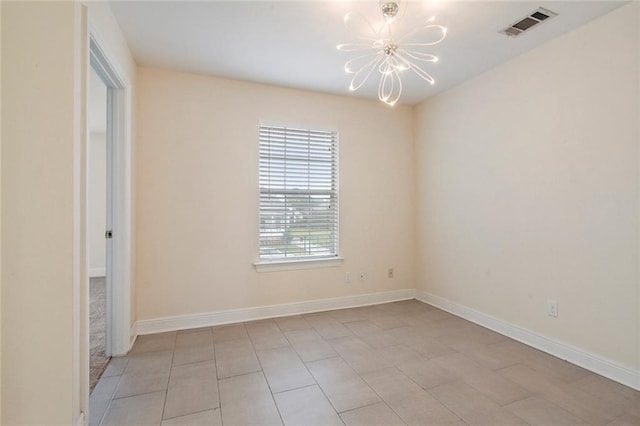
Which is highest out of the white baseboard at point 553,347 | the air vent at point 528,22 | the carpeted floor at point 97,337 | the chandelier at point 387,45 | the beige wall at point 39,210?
the air vent at point 528,22

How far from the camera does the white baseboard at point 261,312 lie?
9.75 feet

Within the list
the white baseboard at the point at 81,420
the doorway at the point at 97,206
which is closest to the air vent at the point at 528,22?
the white baseboard at the point at 81,420

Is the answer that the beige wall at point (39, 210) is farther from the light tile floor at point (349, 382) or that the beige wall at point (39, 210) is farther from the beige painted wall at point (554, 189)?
the beige painted wall at point (554, 189)

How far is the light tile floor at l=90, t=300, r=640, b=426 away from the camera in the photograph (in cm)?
176

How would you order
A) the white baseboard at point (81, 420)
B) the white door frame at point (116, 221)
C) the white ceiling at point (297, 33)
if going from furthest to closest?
1. the white door frame at point (116, 221)
2. the white ceiling at point (297, 33)
3. the white baseboard at point (81, 420)

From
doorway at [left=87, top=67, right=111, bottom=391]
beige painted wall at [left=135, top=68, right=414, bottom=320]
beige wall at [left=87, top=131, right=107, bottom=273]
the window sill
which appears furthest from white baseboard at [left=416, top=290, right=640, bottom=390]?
beige wall at [left=87, top=131, right=107, bottom=273]

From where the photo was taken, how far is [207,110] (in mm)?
3141

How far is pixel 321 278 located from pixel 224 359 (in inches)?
57.5

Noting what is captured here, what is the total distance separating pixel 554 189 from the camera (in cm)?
252

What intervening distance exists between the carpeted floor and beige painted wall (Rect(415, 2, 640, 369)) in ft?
10.9

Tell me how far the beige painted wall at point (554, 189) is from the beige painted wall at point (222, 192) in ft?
3.12

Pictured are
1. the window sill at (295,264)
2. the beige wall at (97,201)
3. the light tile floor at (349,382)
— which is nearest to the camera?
the light tile floor at (349,382)

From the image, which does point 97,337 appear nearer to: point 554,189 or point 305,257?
point 305,257

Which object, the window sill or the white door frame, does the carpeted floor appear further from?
the window sill
